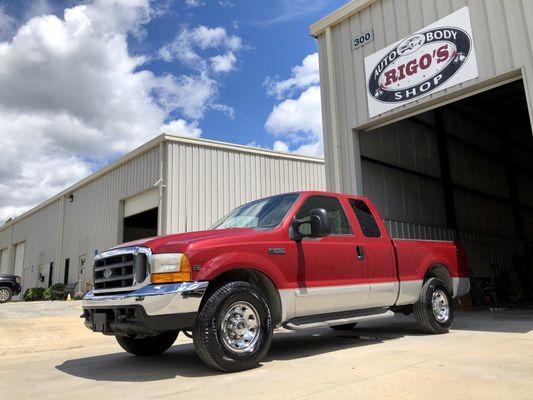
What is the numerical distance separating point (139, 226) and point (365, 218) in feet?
77.5

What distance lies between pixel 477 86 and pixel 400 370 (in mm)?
6426

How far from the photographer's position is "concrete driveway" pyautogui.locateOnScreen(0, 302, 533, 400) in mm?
3957

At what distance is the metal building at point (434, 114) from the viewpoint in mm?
8922

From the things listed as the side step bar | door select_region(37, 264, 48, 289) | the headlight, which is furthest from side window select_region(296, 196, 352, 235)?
door select_region(37, 264, 48, 289)

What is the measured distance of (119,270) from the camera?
5164 millimetres

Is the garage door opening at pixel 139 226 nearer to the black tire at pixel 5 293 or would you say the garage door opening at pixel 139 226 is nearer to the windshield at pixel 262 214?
the black tire at pixel 5 293

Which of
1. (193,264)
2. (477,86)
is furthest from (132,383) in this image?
(477,86)

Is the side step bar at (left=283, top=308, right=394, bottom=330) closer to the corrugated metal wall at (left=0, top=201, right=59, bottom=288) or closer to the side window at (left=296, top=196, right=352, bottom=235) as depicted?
the side window at (left=296, top=196, right=352, bottom=235)

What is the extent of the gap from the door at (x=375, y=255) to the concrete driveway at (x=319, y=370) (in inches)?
26.0

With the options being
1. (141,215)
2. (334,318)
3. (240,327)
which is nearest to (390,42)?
(334,318)

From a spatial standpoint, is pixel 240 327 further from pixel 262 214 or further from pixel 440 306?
pixel 440 306

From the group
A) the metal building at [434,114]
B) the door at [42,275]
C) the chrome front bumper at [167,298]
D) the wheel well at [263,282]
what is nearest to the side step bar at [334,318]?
the wheel well at [263,282]

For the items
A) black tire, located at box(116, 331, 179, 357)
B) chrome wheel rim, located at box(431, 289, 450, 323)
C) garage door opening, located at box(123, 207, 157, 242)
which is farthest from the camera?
garage door opening, located at box(123, 207, 157, 242)

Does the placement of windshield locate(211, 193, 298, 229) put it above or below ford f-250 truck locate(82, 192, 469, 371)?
above
